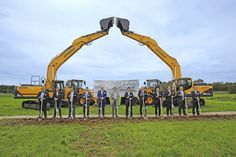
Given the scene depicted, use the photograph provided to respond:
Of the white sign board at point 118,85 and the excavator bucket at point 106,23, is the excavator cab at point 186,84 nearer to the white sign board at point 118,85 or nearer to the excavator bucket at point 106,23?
the white sign board at point 118,85

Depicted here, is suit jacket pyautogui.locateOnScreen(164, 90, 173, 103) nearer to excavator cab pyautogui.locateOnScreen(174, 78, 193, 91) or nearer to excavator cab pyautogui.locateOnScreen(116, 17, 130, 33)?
excavator cab pyautogui.locateOnScreen(116, 17, 130, 33)

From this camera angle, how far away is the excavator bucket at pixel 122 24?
20.3 m

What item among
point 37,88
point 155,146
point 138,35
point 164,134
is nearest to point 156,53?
point 138,35

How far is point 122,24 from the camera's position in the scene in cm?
2039

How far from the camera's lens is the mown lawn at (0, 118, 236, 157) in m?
7.76

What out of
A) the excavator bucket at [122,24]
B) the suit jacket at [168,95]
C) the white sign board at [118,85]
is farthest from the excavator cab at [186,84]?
the suit jacket at [168,95]

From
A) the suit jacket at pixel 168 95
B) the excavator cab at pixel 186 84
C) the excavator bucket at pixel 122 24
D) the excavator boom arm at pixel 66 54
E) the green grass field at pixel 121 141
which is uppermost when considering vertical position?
the excavator bucket at pixel 122 24

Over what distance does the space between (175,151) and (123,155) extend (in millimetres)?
1656

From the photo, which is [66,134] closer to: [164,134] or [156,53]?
[164,134]

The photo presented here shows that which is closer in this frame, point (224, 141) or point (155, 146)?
point (155, 146)

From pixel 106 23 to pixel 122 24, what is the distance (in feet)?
4.25

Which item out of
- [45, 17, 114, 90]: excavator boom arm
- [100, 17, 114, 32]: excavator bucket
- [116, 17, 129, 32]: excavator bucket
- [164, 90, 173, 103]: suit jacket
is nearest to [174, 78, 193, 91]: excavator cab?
[116, 17, 129, 32]: excavator bucket

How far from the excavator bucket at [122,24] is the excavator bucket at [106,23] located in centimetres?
49

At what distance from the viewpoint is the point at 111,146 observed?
27.5ft
